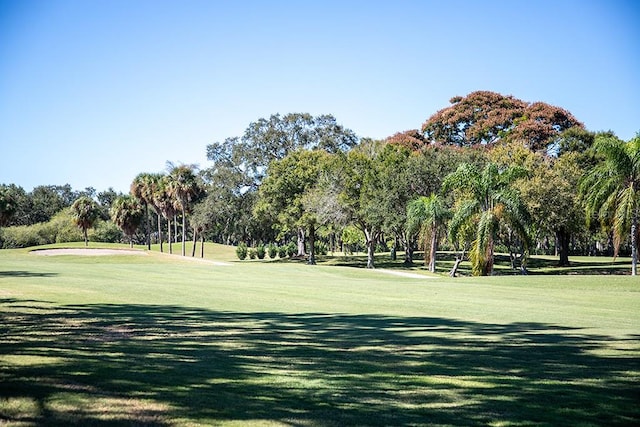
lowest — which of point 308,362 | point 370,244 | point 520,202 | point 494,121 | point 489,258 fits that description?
point 308,362

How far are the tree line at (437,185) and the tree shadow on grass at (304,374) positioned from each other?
22540 mm

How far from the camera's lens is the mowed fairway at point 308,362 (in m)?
5.73

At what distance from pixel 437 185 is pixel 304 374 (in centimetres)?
4427

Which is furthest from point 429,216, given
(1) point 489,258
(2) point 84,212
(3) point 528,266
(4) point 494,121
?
(2) point 84,212

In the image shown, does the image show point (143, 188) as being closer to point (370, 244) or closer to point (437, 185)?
point (370, 244)

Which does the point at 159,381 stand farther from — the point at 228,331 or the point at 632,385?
the point at 632,385

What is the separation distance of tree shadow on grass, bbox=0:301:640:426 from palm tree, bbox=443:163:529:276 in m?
20.5

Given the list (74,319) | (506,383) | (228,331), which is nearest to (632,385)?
(506,383)

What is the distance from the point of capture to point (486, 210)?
33.2m

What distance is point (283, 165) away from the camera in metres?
63.1

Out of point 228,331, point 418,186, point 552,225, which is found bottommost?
point 228,331

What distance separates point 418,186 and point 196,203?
34.2 m

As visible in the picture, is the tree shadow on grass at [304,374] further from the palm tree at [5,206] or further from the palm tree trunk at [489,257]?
the palm tree at [5,206]

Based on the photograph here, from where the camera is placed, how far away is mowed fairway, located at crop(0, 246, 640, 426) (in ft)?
18.8
